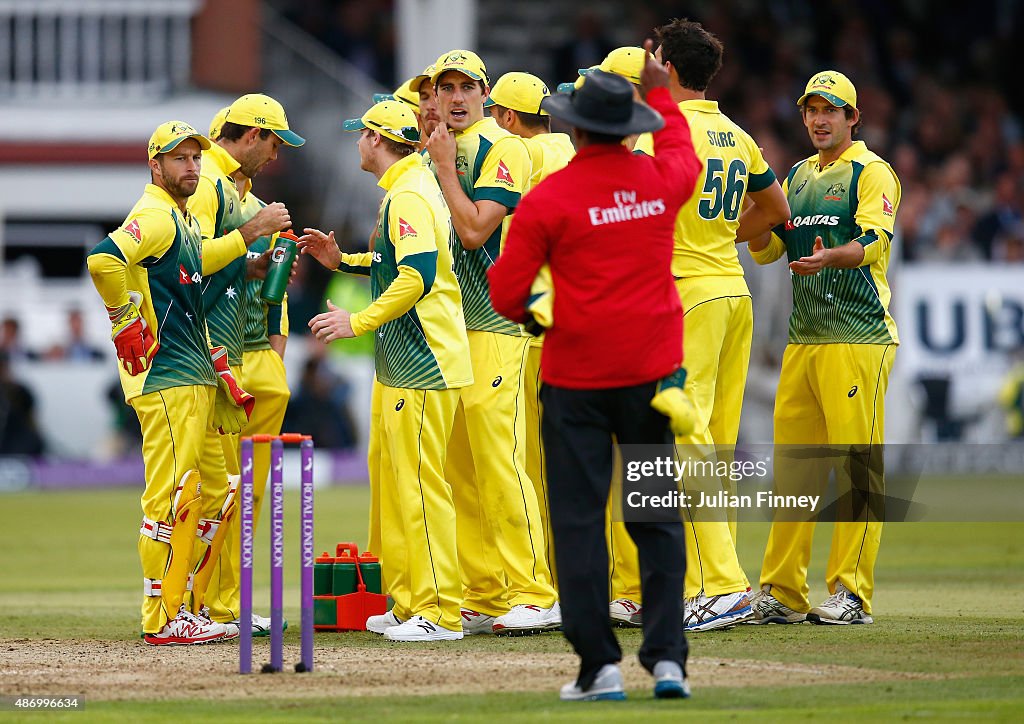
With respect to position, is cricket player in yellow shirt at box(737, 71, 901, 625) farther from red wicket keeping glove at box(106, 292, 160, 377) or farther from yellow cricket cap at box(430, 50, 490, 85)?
red wicket keeping glove at box(106, 292, 160, 377)

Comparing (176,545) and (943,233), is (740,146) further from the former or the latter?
(943,233)

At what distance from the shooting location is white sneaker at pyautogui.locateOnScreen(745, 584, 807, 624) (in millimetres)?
9359

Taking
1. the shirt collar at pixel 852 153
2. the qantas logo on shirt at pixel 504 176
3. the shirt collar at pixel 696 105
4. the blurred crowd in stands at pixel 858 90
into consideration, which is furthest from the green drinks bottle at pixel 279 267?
the blurred crowd in stands at pixel 858 90

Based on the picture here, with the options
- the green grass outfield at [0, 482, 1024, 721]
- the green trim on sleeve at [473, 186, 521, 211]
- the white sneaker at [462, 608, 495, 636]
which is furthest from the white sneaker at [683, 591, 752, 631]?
the green trim on sleeve at [473, 186, 521, 211]

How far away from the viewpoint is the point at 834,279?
375 inches

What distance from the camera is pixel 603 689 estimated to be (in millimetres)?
6711

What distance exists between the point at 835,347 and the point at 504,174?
7.15ft

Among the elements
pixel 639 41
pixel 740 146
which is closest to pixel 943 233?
pixel 639 41

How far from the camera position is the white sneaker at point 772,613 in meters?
9.36

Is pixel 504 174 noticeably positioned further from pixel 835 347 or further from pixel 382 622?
pixel 382 622

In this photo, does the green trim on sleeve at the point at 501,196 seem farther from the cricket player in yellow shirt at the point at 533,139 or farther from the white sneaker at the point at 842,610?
the white sneaker at the point at 842,610

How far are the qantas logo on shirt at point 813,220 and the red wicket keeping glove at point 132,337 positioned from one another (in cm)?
379

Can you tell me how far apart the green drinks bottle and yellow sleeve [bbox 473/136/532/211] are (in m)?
1.18

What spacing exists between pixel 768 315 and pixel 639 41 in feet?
35.9
